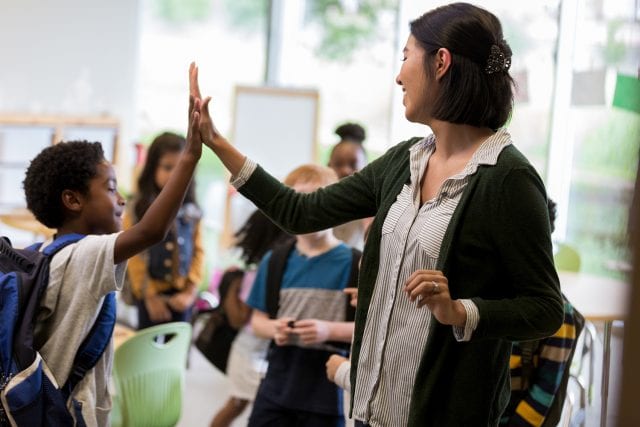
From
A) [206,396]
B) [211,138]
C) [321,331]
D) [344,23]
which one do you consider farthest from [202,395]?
[344,23]

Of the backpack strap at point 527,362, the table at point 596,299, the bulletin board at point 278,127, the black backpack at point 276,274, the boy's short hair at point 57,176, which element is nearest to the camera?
the boy's short hair at point 57,176

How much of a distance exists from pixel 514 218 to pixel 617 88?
2939mm

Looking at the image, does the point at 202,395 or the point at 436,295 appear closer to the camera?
the point at 436,295

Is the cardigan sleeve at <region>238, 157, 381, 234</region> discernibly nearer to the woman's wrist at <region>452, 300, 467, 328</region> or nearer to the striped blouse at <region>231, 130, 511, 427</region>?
the striped blouse at <region>231, 130, 511, 427</region>

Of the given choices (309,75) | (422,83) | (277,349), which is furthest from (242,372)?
(309,75)

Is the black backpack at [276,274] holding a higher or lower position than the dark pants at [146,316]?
higher

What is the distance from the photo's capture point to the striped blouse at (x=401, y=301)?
1.53m

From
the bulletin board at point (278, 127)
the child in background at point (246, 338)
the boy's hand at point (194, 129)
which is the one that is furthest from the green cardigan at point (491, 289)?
the bulletin board at point (278, 127)

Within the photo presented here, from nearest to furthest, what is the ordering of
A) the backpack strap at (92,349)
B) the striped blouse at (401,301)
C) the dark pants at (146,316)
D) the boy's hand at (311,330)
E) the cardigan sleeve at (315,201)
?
the striped blouse at (401,301)
the cardigan sleeve at (315,201)
the backpack strap at (92,349)
the boy's hand at (311,330)
the dark pants at (146,316)

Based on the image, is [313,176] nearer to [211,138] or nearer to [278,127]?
[211,138]

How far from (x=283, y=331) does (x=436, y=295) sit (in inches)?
41.4

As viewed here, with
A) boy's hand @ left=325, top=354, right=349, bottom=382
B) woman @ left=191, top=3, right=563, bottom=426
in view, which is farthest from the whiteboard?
woman @ left=191, top=3, right=563, bottom=426

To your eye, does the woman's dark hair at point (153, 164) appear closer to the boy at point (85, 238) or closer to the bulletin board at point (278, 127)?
the boy at point (85, 238)

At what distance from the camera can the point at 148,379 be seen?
9.00 ft
